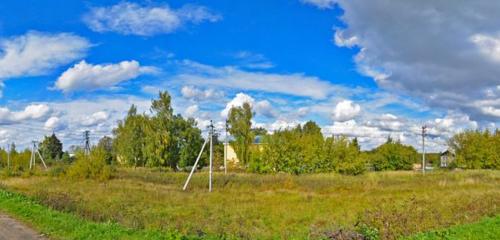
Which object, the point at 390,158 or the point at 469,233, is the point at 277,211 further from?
the point at 390,158

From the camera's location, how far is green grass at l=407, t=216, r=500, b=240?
10343mm

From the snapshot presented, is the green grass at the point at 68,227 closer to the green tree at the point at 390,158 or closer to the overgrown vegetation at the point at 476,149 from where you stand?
the overgrown vegetation at the point at 476,149

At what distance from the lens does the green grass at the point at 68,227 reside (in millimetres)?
9844

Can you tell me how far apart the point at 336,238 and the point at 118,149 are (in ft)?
191

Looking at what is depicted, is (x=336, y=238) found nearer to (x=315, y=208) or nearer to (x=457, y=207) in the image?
(x=457, y=207)

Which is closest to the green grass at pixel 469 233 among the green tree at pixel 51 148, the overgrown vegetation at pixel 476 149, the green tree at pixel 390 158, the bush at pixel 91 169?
the bush at pixel 91 169

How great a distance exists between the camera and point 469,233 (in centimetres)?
1095

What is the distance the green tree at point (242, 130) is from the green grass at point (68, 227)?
50781 mm

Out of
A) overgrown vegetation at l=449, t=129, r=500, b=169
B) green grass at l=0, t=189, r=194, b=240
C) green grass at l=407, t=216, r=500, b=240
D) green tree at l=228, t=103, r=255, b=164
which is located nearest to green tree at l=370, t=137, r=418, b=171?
overgrown vegetation at l=449, t=129, r=500, b=169

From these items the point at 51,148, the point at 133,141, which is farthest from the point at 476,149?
the point at 51,148

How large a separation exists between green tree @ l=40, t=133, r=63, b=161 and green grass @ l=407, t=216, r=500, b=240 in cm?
8520

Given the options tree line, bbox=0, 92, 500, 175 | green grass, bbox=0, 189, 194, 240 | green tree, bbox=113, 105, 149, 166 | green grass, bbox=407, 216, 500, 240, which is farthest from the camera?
green tree, bbox=113, 105, 149, 166

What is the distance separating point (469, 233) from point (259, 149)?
4311 cm

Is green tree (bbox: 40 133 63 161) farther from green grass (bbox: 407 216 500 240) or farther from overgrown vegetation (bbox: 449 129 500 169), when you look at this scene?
green grass (bbox: 407 216 500 240)
